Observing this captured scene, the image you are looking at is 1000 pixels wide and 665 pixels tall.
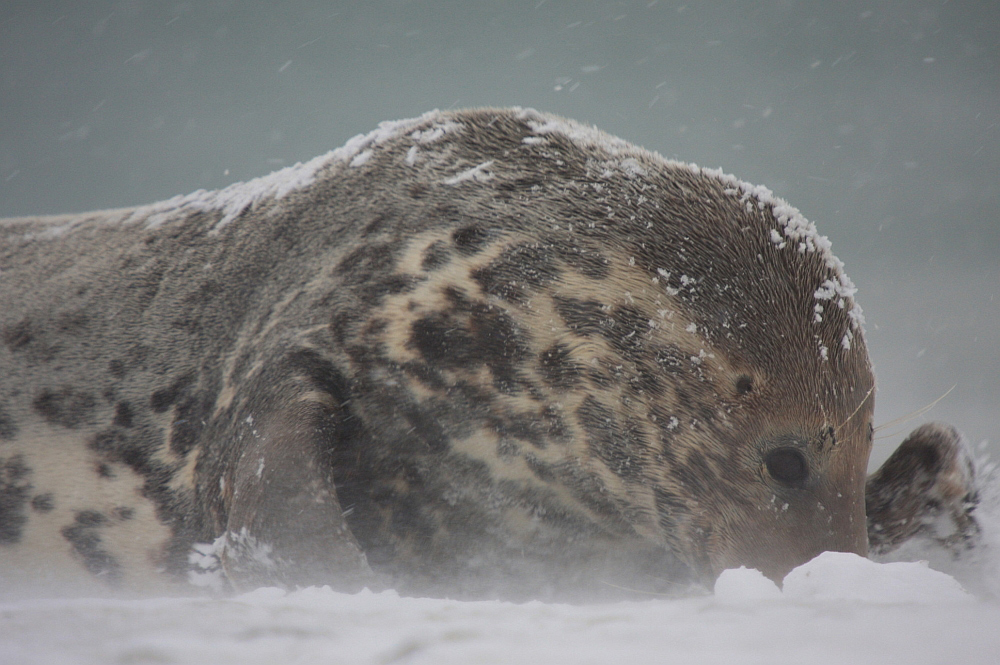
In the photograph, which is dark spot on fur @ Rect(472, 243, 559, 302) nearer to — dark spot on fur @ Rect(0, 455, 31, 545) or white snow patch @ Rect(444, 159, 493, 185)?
white snow patch @ Rect(444, 159, 493, 185)

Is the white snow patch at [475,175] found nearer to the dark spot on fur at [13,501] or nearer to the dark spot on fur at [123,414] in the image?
the dark spot on fur at [123,414]

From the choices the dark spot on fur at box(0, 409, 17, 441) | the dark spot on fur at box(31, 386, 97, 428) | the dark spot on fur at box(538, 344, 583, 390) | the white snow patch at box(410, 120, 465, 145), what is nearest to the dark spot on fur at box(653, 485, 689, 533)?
the dark spot on fur at box(538, 344, 583, 390)

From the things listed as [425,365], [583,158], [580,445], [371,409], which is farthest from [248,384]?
[583,158]

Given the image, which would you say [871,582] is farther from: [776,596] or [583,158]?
[583,158]

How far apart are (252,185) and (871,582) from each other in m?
2.95

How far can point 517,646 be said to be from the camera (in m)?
0.89

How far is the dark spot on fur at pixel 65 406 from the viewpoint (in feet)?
10.2

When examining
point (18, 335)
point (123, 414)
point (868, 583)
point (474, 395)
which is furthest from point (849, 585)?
point (18, 335)

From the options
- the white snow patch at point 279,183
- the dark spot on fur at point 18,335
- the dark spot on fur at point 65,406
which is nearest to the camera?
the dark spot on fur at point 65,406

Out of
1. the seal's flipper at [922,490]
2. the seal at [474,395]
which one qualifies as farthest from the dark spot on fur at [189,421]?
the seal's flipper at [922,490]

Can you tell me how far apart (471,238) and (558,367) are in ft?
1.80

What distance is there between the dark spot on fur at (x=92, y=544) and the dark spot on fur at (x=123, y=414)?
1.11ft

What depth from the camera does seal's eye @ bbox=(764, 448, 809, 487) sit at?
234cm

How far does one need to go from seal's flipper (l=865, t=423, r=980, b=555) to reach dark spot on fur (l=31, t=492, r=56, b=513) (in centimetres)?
303
